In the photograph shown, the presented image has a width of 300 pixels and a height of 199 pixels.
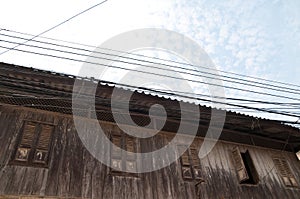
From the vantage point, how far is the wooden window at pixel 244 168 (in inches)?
380

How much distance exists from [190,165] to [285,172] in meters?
4.93

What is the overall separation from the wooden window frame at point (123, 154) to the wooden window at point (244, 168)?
4162 mm

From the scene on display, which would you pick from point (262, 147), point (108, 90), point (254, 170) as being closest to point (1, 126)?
point (108, 90)

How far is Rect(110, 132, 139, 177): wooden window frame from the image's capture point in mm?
8175

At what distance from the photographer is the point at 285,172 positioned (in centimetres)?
1131

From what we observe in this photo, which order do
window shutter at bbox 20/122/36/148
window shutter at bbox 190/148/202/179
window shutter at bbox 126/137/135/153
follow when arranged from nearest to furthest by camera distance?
1. window shutter at bbox 20/122/36/148
2. window shutter at bbox 126/137/135/153
3. window shutter at bbox 190/148/202/179

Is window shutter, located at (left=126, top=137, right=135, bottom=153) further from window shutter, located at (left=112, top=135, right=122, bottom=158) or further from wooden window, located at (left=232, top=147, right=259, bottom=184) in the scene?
wooden window, located at (left=232, top=147, right=259, bottom=184)

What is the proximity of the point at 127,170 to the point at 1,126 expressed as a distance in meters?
3.98

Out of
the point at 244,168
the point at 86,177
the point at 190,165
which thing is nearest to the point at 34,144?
the point at 86,177

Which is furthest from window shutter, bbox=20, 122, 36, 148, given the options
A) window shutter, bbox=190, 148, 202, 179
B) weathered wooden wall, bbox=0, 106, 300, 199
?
window shutter, bbox=190, 148, 202, 179

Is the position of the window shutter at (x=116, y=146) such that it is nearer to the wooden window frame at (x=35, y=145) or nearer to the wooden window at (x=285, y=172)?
the wooden window frame at (x=35, y=145)

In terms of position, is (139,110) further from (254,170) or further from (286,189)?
(286,189)

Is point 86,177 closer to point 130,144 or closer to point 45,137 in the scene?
point 45,137

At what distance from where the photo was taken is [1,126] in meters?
7.43
